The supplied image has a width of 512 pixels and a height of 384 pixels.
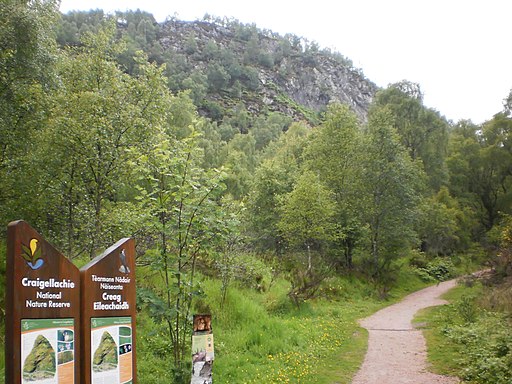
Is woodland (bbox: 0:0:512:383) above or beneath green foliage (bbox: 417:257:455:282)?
above

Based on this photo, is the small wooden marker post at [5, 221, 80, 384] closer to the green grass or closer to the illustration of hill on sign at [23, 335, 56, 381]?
the illustration of hill on sign at [23, 335, 56, 381]

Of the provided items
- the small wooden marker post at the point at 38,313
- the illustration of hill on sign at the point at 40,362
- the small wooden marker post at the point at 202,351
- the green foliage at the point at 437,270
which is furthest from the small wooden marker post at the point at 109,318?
the green foliage at the point at 437,270

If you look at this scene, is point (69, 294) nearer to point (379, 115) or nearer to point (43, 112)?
point (43, 112)

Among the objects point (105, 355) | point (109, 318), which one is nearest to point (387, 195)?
point (109, 318)

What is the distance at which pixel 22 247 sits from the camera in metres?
3.75

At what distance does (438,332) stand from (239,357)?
6.39 meters

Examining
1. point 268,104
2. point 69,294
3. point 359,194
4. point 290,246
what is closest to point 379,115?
point 359,194

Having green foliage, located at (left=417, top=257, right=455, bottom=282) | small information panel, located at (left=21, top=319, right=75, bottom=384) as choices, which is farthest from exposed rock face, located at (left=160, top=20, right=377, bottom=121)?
small information panel, located at (left=21, top=319, right=75, bottom=384)

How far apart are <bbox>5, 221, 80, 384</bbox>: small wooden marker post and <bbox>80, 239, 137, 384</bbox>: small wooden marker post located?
0.38 ft

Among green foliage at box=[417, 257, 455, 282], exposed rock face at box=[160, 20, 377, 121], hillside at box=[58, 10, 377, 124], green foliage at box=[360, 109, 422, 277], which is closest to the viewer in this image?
green foliage at box=[360, 109, 422, 277]

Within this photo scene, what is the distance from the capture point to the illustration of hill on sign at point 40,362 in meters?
3.64

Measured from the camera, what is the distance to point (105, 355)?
4.44 m

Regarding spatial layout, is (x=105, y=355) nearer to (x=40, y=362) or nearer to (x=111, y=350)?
(x=111, y=350)

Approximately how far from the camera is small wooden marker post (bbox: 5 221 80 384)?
3.61m
